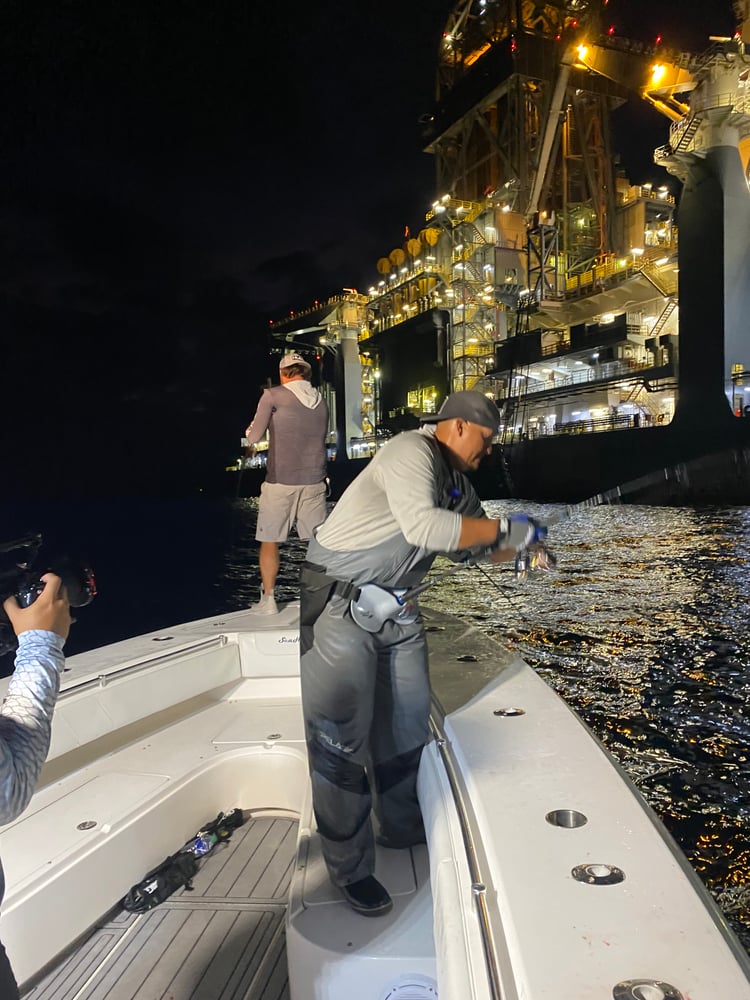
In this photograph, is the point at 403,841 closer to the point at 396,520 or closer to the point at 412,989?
the point at 412,989

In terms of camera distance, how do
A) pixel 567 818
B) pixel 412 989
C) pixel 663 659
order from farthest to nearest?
pixel 663 659 < pixel 412 989 < pixel 567 818

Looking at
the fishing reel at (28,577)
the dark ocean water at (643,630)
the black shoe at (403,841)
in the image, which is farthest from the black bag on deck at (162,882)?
the fishing reel at (28,577)

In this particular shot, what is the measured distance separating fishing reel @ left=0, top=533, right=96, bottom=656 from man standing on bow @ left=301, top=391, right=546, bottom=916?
3.35 ft

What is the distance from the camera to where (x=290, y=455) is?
4750mm

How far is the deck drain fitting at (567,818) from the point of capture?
1611 millimetres

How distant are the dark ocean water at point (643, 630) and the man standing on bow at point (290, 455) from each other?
1.46m

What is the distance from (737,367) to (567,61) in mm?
24821

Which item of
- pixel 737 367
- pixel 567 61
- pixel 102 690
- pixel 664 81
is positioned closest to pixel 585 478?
pixel 737 367

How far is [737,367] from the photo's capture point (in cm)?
2694

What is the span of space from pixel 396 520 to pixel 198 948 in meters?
1.81

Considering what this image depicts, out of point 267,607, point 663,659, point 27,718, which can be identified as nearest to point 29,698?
point 27,718

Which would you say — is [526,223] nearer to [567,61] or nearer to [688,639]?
[567,61]

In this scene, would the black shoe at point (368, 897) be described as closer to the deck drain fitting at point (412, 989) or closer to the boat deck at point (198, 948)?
the deck drain fitting at point (412, 989)

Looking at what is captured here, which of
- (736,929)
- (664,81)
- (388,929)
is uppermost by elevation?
(664,81)
